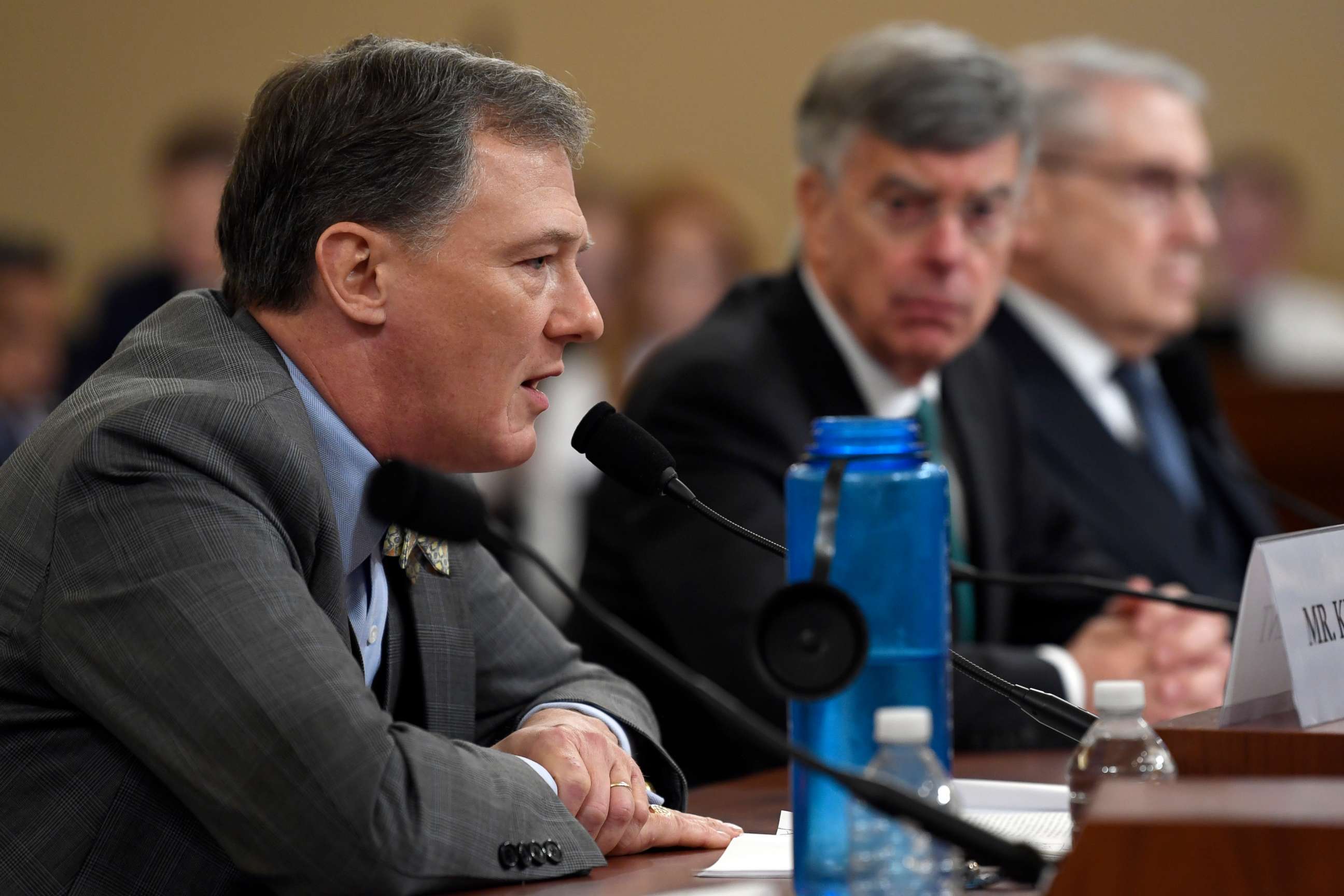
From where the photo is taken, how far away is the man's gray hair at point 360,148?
1351mm

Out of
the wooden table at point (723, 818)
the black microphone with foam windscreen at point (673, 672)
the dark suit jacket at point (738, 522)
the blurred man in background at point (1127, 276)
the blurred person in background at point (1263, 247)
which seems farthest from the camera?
the blurred person in background at point (1263, 247)

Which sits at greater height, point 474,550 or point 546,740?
point 474,550

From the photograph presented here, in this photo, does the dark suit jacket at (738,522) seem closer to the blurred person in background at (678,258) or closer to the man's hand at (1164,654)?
the man's hand at (1164,654)

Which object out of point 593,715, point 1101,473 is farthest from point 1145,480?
point 593,715

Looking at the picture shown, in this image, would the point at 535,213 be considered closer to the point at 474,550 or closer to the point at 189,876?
the point at 474,550

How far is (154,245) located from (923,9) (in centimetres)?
324

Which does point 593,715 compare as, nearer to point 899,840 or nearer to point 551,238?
point 551,238

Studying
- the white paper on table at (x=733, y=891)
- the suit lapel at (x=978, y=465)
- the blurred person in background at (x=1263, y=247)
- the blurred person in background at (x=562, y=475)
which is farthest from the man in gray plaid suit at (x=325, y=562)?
the blurred person in background at (x=1263, y=247)

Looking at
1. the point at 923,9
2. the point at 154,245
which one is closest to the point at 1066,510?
the point at 923,9

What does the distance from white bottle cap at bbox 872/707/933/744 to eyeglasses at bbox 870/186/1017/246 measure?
166 centimetres

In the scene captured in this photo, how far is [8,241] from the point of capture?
16.9ft

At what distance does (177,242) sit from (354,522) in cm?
391

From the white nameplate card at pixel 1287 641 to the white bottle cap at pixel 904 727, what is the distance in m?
0.35

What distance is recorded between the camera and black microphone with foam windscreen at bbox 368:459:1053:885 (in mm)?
866
